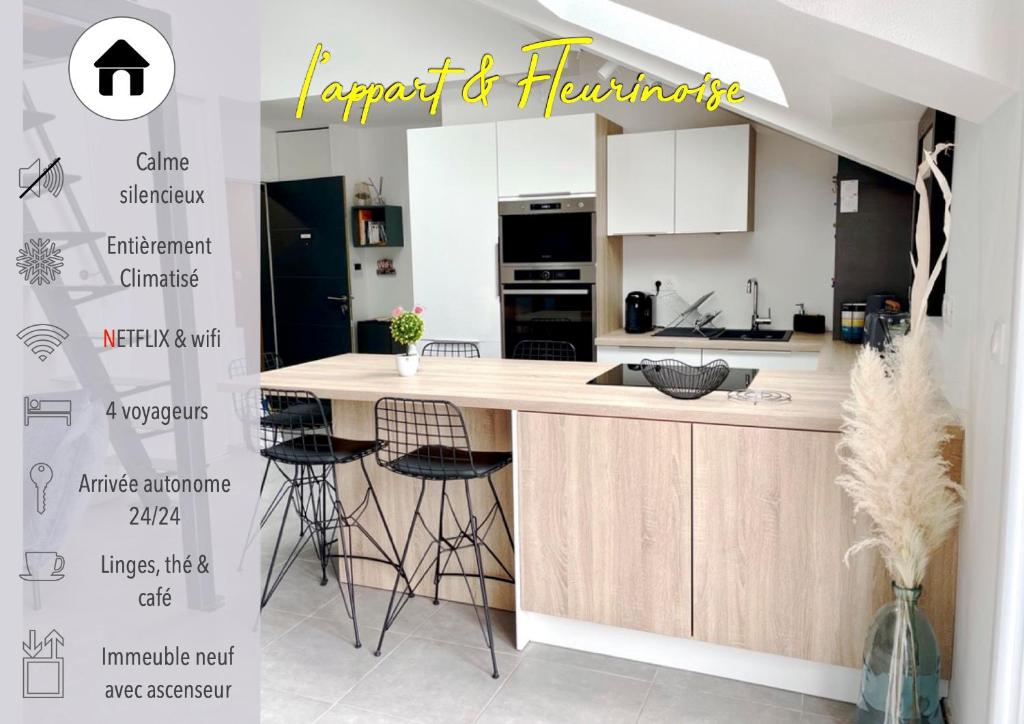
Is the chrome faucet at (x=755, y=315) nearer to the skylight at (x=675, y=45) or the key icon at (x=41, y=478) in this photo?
the skylight at (x=675, y=45)

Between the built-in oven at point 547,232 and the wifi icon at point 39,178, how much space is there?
9.81 feet

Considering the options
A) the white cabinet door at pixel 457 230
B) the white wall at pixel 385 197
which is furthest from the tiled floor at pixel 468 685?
the white wall at pixel 385 197

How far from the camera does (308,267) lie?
6.80 meters

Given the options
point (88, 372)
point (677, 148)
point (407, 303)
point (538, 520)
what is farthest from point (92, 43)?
point (407, 303)

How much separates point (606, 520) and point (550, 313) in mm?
2513

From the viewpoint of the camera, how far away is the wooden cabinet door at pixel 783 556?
2375 millimetres

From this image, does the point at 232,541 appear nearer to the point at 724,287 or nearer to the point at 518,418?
the point at 518,418

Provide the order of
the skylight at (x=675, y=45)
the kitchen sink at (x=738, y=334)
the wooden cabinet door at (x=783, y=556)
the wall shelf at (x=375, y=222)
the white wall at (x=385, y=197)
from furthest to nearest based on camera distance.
Result: the white wall at (x=385, y=197) → the wall shelf at (x=375, y=222) → the kitchen sink at (x=738, y=334) → the skylight at (x=675, y=45) → the wooden cabinet door at (x=783, y=556)

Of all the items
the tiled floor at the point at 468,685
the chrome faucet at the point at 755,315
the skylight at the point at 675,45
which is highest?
the skylight at the point at 675,45

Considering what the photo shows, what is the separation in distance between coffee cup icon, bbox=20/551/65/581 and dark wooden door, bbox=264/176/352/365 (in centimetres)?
361

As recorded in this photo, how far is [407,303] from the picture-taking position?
6809mm

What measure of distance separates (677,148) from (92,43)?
11.3ft

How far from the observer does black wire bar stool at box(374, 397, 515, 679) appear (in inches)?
113

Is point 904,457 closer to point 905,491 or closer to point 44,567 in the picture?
point 905,491
